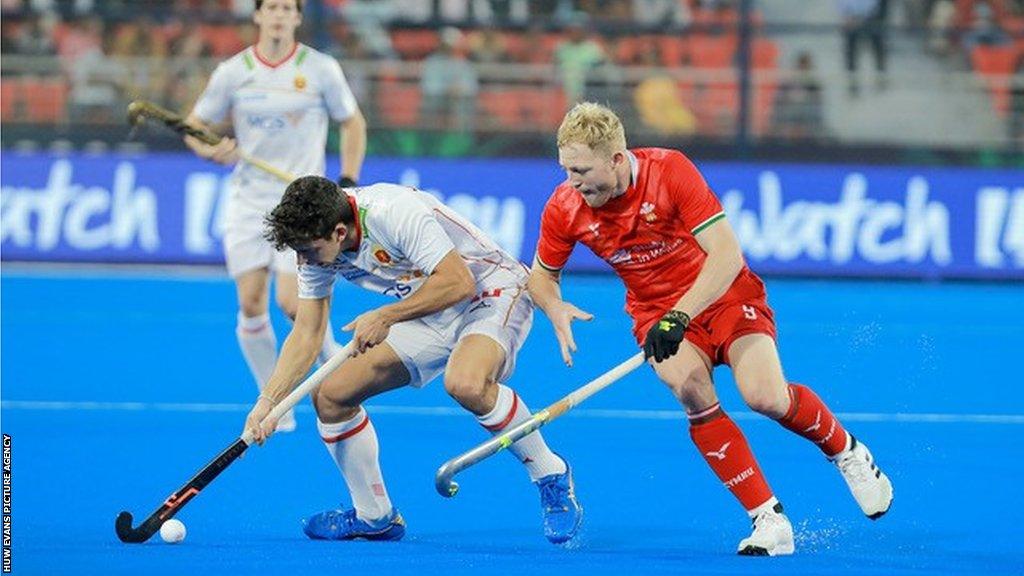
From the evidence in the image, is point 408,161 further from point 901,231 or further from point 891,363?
point 891,363

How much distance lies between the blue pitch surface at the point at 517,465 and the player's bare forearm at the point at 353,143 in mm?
1114

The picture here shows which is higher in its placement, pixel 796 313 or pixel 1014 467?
pixel 1014 467

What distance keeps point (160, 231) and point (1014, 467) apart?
337 inches

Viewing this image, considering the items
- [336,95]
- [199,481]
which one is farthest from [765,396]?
[336,95]

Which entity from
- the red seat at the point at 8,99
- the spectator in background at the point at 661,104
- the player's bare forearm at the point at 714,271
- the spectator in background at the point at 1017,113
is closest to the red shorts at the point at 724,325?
the player's bare forearm at the point at 714,271

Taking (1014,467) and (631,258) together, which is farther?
(1014,467)

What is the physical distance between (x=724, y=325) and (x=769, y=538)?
2.33 feet

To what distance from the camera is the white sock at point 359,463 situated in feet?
20.4

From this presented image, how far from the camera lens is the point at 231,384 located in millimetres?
9609

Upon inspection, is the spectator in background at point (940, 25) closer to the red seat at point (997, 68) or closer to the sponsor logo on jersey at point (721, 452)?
the red seat at point (997, 68)

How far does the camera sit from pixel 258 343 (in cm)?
863

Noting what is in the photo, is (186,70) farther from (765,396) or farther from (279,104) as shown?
(765,396)

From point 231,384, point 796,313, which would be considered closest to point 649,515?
point 231,384

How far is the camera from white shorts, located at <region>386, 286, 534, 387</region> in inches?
247
